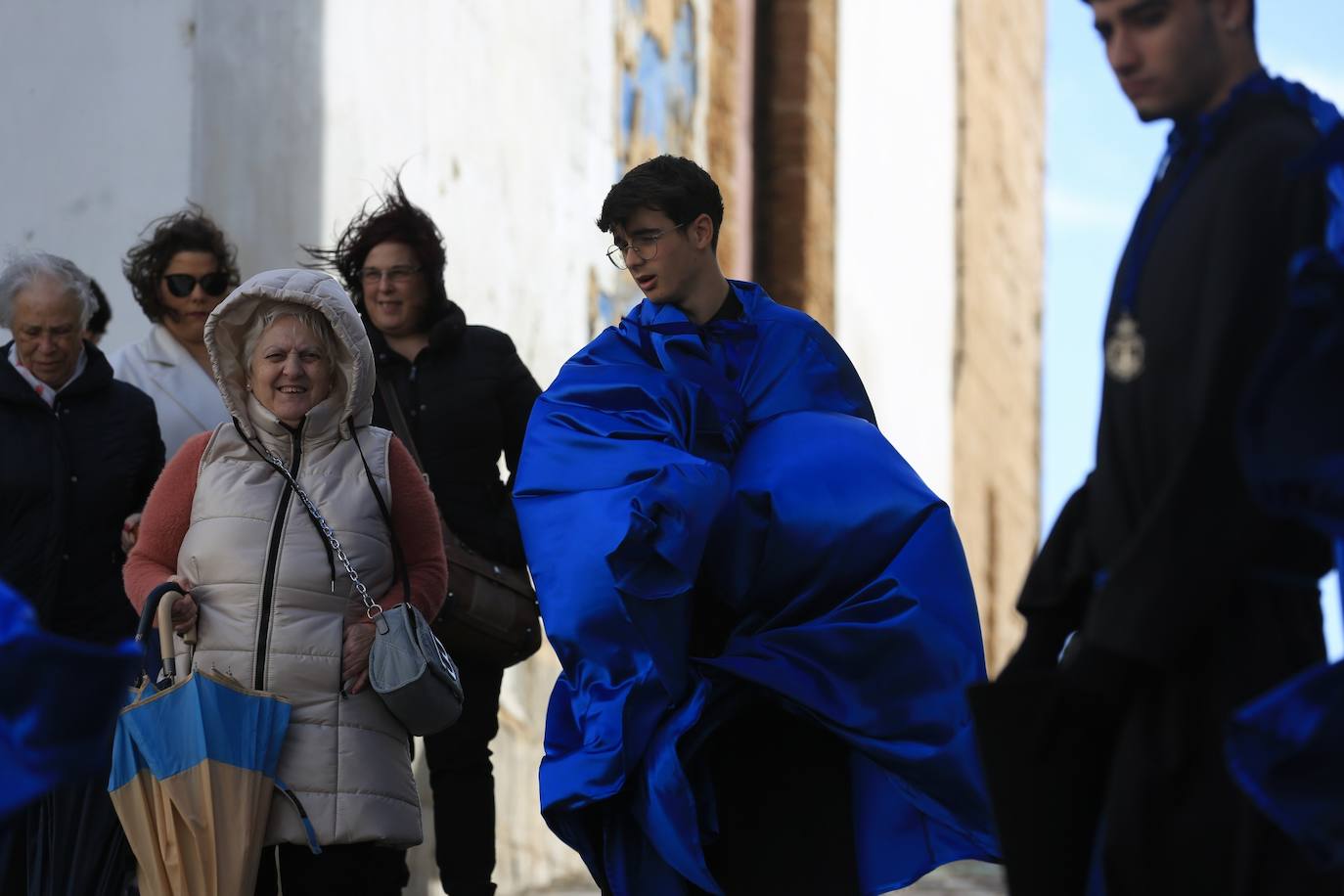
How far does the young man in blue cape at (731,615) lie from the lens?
4.27m

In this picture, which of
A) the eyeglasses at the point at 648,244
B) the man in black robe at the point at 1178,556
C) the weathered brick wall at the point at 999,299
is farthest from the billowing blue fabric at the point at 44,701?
the weathered brick wall at the point at 999,299

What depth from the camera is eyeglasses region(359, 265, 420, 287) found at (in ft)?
18.8

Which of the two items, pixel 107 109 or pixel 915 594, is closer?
pixel 915 594

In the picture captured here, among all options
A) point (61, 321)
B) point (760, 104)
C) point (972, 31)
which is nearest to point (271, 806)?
point (61, 321)

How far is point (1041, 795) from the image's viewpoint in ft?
9.31

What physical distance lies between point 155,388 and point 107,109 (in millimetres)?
1003

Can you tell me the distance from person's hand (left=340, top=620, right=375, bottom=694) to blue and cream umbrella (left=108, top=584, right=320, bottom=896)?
21 cm

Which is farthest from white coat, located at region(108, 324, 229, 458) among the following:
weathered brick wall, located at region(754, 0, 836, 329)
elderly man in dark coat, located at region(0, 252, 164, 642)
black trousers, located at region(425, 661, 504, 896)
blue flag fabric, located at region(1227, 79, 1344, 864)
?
weathered brick wall, located at region(754, 0, 836, 329)

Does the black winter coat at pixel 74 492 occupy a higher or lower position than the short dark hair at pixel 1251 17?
lower

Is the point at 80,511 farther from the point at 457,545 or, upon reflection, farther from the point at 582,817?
the point at 582,817

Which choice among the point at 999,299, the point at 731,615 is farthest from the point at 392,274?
the point at 999,299

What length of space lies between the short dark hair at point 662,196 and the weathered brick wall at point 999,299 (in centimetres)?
1153

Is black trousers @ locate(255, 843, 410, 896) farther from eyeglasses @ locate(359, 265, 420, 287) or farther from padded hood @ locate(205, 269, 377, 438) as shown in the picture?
eyeglasses @ locate(359, 265, 420, 287)

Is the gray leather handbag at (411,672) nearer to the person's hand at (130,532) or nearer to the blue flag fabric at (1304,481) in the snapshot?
the person's hand at (130,532)
